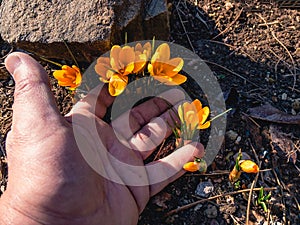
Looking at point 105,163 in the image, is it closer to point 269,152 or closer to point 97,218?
point 97,218

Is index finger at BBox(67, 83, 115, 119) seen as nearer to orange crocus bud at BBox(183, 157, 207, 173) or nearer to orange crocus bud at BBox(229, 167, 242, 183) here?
orange crocus bud at BBox(183, 157, 207, 173)

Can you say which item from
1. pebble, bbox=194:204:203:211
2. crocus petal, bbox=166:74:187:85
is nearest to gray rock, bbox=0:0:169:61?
crocus petal, bbox=166:74:187:85

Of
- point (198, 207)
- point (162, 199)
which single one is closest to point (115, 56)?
point (162, 199)

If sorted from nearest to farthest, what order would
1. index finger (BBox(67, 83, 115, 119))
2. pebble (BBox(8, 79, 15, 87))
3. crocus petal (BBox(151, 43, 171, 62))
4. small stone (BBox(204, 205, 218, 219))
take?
crocus petal (BBox(151, 43, 171, 62)) < small stone (BBox(204, 205, 218, 219)) < index finger (BBox(67, 83, 115, 119)) < pebble (BBox(8, 79, 15, 87))

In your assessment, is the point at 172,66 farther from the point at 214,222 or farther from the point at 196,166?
the point at 214,222

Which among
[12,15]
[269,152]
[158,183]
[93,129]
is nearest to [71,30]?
[12,15]

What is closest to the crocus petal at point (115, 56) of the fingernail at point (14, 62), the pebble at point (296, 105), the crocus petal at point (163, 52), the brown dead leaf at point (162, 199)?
the crocus petal at point (163, 52)

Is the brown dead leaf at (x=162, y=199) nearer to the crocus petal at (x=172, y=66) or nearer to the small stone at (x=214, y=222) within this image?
→ the small stone at (x=214, y=222)
